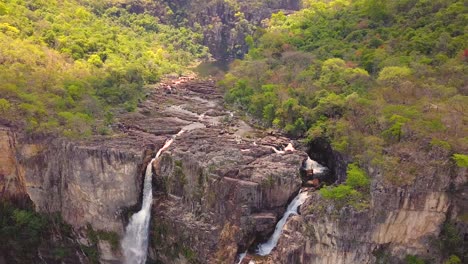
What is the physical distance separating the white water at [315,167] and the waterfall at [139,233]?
9831mm

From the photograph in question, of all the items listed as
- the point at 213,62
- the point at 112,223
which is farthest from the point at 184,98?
the point at 213,62

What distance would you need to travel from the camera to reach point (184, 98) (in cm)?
4162

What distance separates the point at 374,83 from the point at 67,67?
81.3 ft

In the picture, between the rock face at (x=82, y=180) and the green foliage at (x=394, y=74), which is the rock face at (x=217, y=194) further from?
the green foliage at (x=394, y=74)

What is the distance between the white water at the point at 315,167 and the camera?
28.0m

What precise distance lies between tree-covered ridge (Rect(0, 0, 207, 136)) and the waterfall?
235 inches

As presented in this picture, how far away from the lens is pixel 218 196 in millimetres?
24531

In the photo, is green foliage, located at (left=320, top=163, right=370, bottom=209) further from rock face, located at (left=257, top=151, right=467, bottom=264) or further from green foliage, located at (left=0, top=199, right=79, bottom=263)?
green foliage, located at (left=0, top=199, right=79, bottom=263)

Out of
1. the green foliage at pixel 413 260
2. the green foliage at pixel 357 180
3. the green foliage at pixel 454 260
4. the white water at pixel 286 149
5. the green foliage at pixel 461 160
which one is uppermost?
the green foliage at pixel 461 160

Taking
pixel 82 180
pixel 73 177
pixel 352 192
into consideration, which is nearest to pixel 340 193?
pixel 352 192

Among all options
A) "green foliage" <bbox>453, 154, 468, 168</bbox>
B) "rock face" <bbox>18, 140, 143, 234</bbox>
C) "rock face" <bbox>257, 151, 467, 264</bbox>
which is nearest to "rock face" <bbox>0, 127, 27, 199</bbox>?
"rock face" <bbox>18, 140, 143, 234</bbox>

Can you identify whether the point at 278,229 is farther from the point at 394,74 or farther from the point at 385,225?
the point at 394,74

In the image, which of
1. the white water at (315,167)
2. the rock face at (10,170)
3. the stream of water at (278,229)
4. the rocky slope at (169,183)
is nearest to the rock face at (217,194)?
the rocky slope at (169,183)

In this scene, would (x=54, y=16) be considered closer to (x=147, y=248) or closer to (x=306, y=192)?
(x=147, y=248)
